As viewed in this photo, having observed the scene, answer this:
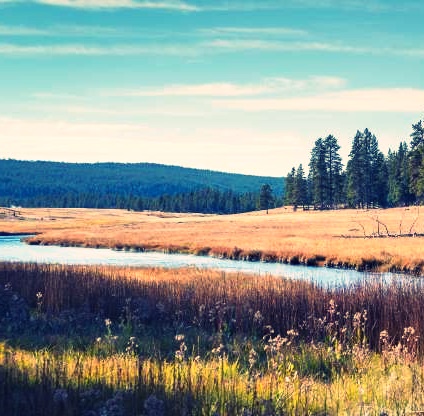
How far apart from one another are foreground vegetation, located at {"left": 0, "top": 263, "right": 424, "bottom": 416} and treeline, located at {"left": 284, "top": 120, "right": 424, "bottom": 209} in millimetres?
90082

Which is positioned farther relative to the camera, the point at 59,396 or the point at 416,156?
the point at 416,156

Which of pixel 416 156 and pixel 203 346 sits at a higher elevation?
pixel 416 156

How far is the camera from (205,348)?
40.5 feet

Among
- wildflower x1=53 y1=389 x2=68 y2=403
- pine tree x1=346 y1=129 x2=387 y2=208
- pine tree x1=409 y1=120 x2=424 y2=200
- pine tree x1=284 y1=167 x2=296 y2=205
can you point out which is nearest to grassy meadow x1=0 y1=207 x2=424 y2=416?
wildflower x1=53 y1=389 x2=68 y2=403

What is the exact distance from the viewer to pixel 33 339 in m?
12.4

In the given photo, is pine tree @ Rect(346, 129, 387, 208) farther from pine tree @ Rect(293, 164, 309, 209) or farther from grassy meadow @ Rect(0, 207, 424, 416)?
grassy meadow @ Rect(0, 207, 424, 416)

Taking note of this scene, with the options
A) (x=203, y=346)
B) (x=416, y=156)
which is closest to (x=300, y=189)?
(x=416, y=156)

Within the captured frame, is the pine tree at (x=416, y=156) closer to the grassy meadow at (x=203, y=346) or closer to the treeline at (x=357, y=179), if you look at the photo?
the treeline at (x=357, y=179)

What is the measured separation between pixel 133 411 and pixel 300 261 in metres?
35.0

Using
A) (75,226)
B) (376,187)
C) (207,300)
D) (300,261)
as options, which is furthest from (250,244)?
(376,187)

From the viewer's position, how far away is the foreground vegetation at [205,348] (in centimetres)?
755

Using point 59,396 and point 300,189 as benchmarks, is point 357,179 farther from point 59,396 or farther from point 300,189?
point 59,396

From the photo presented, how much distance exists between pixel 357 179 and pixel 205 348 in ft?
334

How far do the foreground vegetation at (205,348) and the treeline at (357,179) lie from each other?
3547 inches
